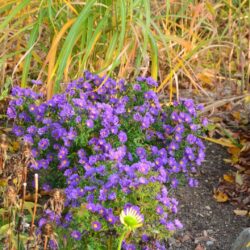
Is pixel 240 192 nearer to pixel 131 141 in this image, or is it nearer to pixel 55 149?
pixel 131 141

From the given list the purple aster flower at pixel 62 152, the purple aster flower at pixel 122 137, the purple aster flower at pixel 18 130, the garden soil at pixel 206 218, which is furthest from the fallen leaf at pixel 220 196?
the purple aster flower at pixel 18 130

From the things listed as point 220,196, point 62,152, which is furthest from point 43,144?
point 220,196

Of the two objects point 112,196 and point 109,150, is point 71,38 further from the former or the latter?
point 112,196

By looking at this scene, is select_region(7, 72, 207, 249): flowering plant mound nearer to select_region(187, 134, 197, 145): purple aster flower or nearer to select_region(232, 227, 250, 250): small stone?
select_region(187, 134, 197, 145): purple aster flower

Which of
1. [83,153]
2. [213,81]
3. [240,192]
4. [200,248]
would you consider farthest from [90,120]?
[213,81]

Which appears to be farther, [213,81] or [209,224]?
[213,81]
